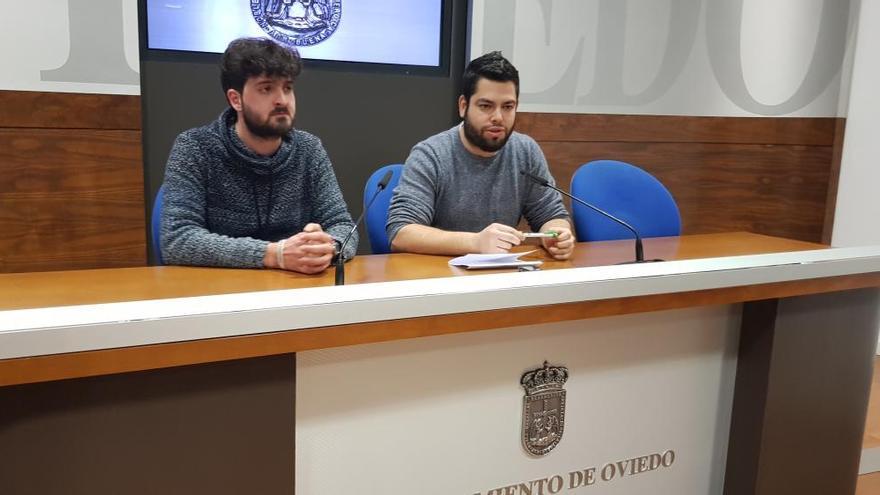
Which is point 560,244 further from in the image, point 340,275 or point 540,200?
point 340,275

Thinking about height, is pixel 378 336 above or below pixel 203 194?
below

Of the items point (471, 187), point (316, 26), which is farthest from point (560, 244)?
point (316, 26)

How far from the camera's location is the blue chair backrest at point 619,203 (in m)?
2.61

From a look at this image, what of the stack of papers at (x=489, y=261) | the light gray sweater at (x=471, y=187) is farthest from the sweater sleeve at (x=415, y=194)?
the stack of papers at (x=489, y=261)

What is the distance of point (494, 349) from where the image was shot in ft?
4.88

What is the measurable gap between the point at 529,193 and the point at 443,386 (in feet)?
3.88

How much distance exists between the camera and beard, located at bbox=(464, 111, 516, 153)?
7.64 ft

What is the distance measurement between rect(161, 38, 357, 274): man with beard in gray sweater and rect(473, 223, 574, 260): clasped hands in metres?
0.35

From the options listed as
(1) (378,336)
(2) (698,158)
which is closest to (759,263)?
(1) (378,336)

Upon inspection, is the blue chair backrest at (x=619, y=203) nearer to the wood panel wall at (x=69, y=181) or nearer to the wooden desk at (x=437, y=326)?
the wooden desk at (x=437, y=326)

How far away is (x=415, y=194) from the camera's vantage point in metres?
2.29

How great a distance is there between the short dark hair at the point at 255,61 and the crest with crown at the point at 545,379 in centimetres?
97

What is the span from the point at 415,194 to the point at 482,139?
0.88 ft

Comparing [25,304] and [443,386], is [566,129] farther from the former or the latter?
[25,304]
